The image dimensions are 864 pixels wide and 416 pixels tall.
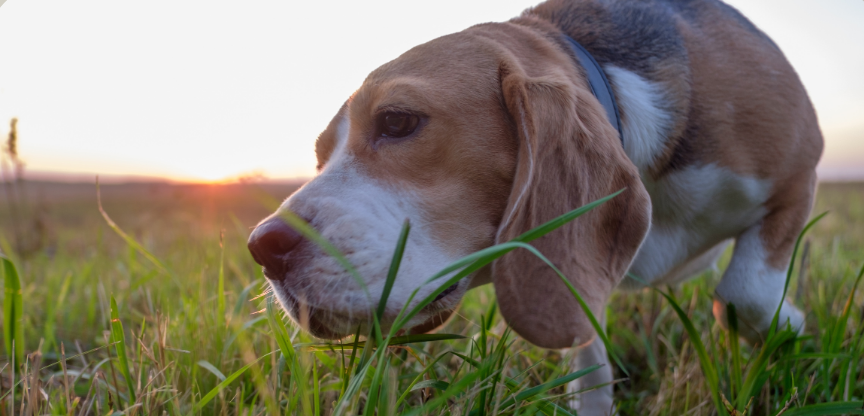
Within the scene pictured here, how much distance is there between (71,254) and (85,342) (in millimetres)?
2641

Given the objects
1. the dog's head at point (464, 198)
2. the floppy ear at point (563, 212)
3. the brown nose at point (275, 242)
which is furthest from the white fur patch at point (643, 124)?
the brown nose at point (275, 242)

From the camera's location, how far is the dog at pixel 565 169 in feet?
5.45

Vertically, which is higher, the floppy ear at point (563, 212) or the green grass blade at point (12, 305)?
the floppy ear at point (563, 212)

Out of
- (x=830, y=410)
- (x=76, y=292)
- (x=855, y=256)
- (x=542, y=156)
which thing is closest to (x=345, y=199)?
(x=542, y=156)

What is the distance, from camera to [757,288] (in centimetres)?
219

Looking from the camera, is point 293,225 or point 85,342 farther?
point 85,342

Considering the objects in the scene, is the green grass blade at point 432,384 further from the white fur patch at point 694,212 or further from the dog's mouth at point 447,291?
the white fur patch at point 694,212

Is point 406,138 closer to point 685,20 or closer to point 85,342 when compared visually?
point 685,20

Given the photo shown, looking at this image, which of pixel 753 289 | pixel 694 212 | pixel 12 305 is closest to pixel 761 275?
pixel 753 289

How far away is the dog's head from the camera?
164 centimetres

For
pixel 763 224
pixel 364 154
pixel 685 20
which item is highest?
pixel 685 20

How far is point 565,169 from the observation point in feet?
5.60

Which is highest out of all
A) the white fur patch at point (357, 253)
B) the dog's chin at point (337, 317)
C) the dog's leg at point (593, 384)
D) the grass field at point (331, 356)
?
the white fur patch at point (357, 253)

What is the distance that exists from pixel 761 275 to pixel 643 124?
2.38ft
